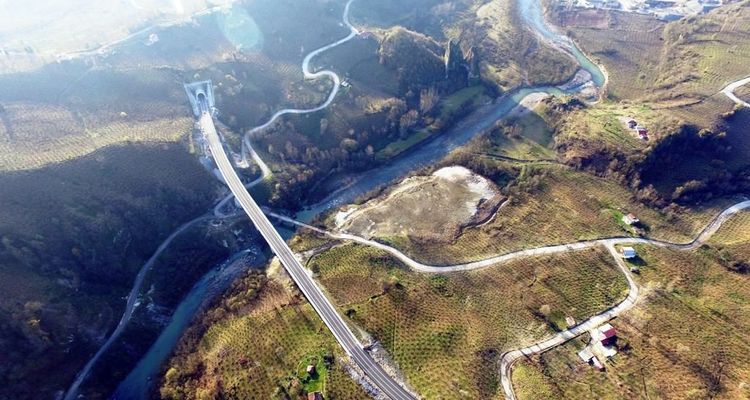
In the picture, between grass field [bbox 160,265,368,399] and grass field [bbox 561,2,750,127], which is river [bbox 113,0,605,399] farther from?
grass field [bbox 561,2,750,127]

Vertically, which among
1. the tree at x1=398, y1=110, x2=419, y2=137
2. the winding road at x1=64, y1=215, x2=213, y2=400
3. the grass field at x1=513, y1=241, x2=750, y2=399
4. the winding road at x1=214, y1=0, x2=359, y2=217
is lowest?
the grass field at x1=513, y1=241, x2=750, y2=399

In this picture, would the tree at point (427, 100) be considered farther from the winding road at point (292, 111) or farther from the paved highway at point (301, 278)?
the paved highway at point (301, 278)

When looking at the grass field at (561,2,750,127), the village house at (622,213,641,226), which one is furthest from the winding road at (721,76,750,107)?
the village house at (622,213,641,226)

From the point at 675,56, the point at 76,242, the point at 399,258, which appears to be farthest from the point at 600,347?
the point at 675,56

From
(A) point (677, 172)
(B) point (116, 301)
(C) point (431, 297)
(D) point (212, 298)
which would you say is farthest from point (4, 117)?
(A) point (677, 172)

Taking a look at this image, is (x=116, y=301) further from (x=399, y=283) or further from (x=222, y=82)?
(x=222, y=82)

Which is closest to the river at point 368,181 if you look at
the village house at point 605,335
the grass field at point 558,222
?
the grass field at point 558,222
